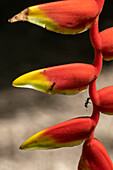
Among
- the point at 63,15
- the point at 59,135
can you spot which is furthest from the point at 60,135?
the point at 63,15

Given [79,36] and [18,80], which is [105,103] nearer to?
[18,80]

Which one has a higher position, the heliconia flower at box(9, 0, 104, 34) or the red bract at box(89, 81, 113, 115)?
the heliconia flower at box(9, 0, 104, 34)

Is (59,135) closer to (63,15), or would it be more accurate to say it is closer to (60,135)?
(60,135)

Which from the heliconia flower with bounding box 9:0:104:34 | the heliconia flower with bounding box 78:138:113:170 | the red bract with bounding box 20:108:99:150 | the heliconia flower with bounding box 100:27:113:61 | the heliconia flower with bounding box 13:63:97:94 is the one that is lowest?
the heliconia flower with bounding box 78:138:113:170

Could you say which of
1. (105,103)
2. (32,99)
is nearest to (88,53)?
(32,99)

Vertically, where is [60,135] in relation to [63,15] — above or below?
below
